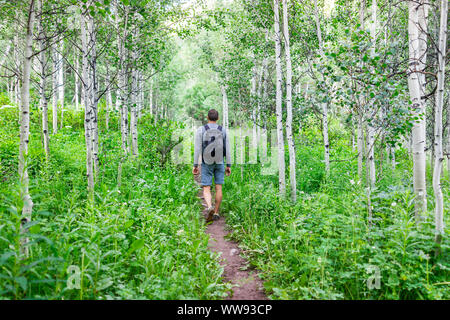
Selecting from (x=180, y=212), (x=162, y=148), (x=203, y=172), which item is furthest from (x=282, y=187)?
(x=162, y=148)

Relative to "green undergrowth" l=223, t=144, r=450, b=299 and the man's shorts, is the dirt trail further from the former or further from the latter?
the man's shorts

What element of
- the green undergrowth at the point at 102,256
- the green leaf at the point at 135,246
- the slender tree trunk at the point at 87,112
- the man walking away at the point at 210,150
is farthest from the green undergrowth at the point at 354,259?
the slender tree trunk at the point at 87,112

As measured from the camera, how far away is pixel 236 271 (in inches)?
168

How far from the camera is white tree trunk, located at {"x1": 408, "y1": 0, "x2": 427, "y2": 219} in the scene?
4008mm

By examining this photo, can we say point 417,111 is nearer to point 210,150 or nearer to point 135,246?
point 210,150

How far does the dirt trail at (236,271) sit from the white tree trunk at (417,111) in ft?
8.07

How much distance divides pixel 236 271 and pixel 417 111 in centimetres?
352

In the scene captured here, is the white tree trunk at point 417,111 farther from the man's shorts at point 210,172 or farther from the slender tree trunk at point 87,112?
the slender tree trunk at point 87,112

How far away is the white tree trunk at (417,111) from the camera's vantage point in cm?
401

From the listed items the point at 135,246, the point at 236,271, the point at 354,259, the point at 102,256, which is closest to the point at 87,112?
the point at 135,246

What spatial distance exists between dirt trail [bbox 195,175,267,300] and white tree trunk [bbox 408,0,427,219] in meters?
2.46

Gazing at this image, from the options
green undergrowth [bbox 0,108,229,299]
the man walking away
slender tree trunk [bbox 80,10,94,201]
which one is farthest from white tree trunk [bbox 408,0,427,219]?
slender tree trunk [bbox 80,10,94,201]
